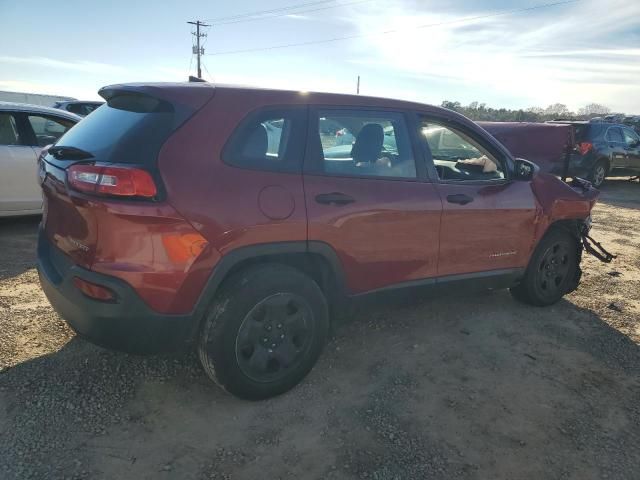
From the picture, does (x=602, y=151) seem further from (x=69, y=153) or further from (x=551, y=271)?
(x=69, y=153)

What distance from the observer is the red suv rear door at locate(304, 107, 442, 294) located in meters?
2.79

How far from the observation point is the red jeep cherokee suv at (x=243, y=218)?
90.2 inches

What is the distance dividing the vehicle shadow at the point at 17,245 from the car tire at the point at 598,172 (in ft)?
39.9

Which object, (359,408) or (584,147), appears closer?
(359,408)

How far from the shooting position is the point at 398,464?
2352 millimetres

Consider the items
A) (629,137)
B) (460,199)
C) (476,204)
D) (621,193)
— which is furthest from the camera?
(629,137)

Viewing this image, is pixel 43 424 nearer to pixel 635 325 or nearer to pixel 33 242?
pixel 33 242

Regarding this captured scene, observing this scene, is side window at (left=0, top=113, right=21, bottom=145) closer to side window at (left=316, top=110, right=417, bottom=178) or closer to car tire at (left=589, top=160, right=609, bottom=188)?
side window at (left=316, top=110, right=417, bottom=178)

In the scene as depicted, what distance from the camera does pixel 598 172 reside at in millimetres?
12375

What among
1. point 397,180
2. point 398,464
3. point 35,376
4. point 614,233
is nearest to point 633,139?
point 614,233

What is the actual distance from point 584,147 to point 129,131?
12104 millimetres

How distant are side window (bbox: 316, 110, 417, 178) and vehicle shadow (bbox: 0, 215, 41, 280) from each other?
3.43 m

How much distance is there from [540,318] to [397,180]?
203 cm

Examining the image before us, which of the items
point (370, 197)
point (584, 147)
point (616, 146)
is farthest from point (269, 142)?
point (616, 146)
